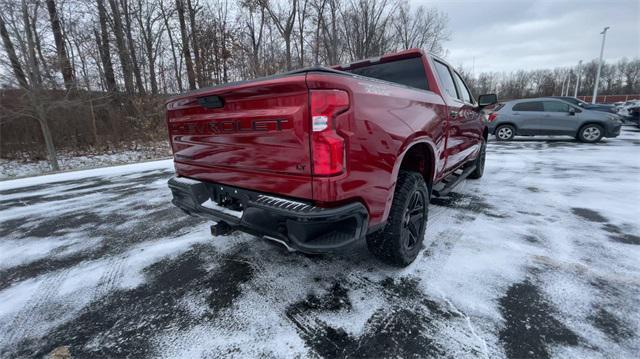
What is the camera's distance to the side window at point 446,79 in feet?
10.8

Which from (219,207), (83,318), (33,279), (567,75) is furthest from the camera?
(567,75)

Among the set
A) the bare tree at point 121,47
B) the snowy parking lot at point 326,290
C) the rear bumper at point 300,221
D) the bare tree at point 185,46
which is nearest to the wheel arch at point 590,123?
the snowy parking lot at point 326,290

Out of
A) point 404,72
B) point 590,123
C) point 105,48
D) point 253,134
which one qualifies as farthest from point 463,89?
point 105,48

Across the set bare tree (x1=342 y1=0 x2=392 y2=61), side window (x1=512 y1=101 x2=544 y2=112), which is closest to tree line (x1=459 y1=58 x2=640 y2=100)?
bare tree (x1=342 y1=0 x2=392 y2=61)

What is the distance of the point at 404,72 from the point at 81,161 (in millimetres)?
14037

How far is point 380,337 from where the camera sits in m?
1.75

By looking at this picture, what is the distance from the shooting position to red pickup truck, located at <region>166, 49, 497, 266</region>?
166 cm

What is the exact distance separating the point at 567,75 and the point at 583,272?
82.4 m

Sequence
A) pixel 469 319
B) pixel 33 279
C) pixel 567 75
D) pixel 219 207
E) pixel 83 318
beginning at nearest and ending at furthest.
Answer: pixel 469 319 → pixel 83 318 → pixel 219 207 → pixel 33 279 → pixel 567 75

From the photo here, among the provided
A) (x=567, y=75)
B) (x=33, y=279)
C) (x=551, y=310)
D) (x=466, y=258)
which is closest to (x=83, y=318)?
(x=33, y=279)

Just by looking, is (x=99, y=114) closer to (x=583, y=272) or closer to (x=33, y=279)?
(x=33, y=279)

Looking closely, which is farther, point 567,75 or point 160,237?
point 567,75

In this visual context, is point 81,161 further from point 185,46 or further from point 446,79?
point 446,79

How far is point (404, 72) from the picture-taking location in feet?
10.2
